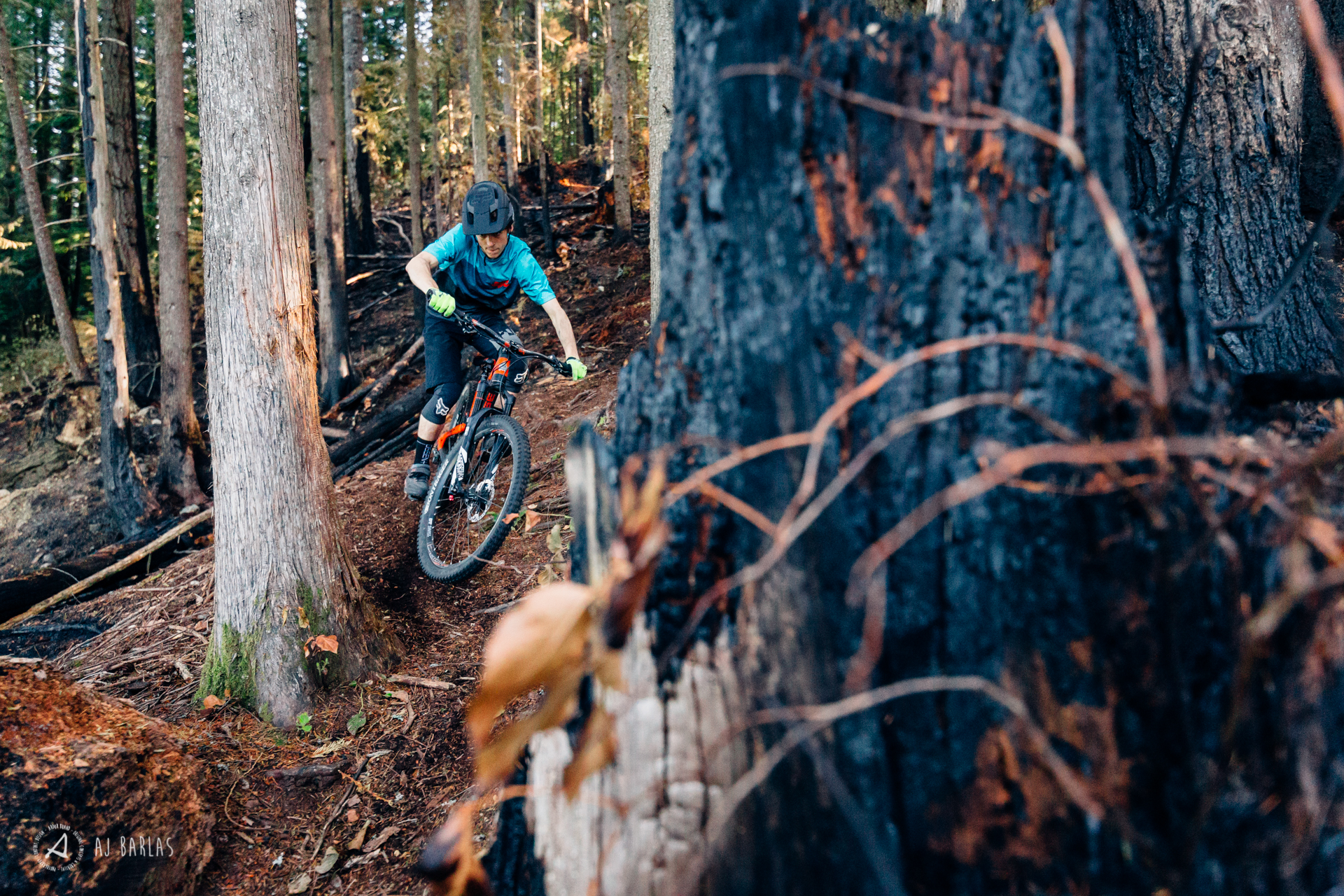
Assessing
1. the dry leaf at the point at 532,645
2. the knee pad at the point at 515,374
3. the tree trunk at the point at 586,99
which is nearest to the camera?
the dry leaf at the point at 532,645

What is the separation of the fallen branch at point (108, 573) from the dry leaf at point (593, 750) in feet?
24.0

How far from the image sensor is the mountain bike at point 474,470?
16.5 ft

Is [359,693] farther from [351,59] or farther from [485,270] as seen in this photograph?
[351,59]

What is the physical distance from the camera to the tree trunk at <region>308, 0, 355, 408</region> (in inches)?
445

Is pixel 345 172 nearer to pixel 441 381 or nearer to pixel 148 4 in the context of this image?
pixel 148 4

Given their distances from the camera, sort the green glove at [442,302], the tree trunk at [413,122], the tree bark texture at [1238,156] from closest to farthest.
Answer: the tree bark texture at [1238,156] < the green glove at [442,302] < the tree trunk at [413,122]

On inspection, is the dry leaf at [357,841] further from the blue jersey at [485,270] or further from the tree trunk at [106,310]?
the tree trunk at [106,310]

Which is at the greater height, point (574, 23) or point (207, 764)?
point (574, 23)

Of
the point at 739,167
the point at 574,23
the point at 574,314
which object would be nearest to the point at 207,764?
the point at 739,167

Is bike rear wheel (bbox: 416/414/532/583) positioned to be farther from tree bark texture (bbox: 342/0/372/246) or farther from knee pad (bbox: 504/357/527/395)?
tree bark texture (bbox: 342/0/372/246)

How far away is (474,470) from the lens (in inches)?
216

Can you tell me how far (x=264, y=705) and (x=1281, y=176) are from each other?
5245 mm

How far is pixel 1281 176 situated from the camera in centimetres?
248

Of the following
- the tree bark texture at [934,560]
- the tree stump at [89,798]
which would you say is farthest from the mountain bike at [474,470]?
the tree bark texture at [934,560]
